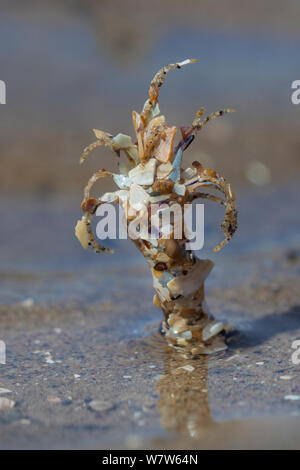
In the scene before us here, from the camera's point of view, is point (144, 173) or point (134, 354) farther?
point (134, 354)

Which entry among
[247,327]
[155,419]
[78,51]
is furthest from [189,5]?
[155,419]

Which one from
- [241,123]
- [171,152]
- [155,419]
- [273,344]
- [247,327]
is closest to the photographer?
[155,419]

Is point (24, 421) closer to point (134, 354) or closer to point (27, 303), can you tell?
point (134, 354)

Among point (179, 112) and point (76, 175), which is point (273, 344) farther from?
point (179, 112)

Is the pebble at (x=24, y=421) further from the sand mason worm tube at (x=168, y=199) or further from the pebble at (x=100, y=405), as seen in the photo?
the sand mason worm tube at (x=168, y=199)

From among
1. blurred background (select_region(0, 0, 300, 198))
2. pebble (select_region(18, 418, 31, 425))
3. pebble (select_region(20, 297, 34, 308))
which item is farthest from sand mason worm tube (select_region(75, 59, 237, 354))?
blurred background (select_region(0, 0, 300, 198))

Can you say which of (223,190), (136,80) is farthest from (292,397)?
(136,80)
